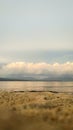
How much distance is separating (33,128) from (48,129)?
646mm

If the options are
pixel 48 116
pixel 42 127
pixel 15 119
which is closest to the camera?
pixel 42 127

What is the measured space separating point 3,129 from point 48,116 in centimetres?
701

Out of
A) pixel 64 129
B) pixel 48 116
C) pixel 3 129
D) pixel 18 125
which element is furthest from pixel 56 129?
pixel 48 116

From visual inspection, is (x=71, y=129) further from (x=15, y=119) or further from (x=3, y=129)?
(x=3, y=129)

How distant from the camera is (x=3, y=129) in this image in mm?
11758

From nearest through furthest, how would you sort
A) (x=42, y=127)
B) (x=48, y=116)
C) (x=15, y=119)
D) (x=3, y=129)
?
(x=3, y=129)
(x=42, y=127)
(x=15, y=119)
(x=48, y=116)

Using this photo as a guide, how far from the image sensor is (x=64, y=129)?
13539 mm

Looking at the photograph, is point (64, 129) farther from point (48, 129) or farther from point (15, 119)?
point (15, 119)

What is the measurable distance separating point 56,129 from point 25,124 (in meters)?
1.36

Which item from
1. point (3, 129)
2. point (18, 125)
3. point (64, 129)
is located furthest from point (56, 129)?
point (3, 129)

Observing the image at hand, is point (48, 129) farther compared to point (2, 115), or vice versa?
point (2, 115)

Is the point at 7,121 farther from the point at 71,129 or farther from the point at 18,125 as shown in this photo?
the point at 71,129

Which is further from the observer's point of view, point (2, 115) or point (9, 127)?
point (2, 115)

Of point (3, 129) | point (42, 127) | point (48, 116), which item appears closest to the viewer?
point (3, 129)
